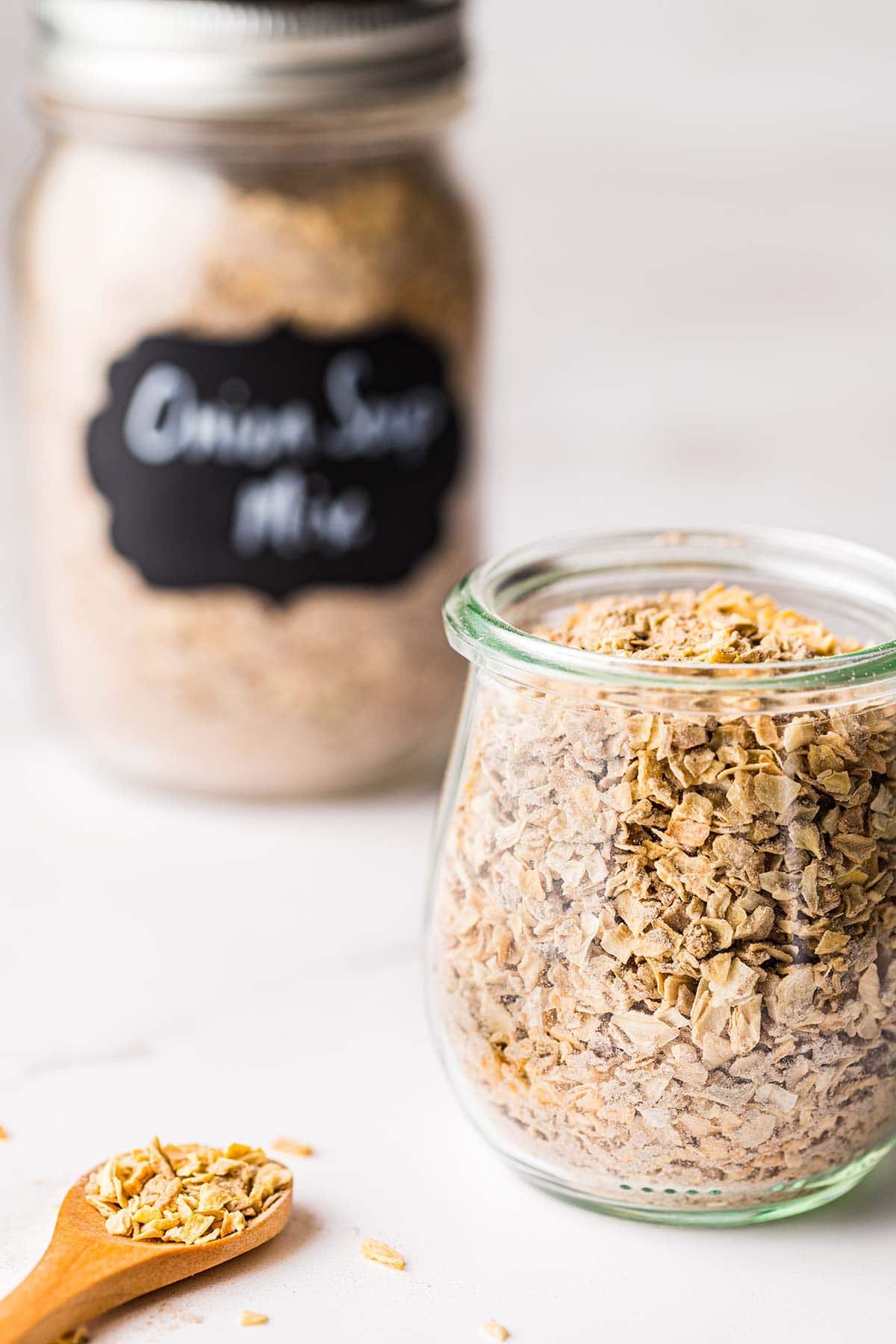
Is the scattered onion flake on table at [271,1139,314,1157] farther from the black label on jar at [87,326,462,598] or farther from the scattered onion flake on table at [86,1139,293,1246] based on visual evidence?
the black label on jar at [87,326,462,598]

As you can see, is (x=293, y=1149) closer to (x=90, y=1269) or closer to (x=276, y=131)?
(x=90, y=1269)

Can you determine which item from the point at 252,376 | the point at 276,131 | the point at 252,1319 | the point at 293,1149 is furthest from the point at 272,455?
the point at 252,1319

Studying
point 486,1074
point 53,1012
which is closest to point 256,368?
point 53,1012

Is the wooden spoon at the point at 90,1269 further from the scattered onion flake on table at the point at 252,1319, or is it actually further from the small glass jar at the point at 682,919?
the small glass jar at the point at 682,919

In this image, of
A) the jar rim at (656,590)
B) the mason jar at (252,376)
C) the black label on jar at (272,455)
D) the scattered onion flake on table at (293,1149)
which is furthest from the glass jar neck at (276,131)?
the scattered onion flake on table at (293,1149)

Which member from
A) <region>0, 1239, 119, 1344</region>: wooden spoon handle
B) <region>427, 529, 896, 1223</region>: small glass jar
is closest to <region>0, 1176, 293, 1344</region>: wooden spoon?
<region>0, 1239, 119, 1344</region>: wooden spoon handle
